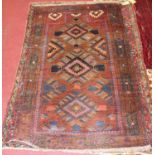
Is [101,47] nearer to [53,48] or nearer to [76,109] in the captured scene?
[53,48]

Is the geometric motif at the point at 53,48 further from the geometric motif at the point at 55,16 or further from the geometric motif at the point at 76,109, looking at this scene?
the geometric motif at the point at 76,109

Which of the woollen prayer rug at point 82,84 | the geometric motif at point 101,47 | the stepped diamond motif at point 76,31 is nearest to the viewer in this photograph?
the woollen prayer rug at point 82,84

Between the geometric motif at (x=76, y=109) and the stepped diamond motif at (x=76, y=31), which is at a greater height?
the stepped diamond motif at (x=76, y=31)

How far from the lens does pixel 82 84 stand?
2.39 metres

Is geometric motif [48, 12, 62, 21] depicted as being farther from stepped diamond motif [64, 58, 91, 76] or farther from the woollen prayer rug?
stepped diamond motif [64, 58, 91, 76]

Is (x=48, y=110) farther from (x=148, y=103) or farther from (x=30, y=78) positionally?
(x=148, y=103)

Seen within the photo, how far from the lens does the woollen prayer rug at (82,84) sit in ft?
6.69

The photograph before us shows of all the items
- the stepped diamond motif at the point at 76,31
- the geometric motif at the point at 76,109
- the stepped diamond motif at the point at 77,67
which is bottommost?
the geometric motif at the point at 76,109

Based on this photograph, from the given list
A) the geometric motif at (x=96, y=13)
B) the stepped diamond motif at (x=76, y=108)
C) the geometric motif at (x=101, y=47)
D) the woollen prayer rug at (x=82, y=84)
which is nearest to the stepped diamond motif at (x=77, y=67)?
the woollen prayer rug at (x=82, y=84)

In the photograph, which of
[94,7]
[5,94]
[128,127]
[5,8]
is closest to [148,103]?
[128,127]

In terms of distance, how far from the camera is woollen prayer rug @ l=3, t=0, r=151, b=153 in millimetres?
2039

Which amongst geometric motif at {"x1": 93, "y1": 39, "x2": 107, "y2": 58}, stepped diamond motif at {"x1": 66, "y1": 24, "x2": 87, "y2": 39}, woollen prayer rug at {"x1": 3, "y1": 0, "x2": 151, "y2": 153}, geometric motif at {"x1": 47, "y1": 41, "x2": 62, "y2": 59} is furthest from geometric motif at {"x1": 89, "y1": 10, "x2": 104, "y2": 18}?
geometric motif at {"x1": 47, "y1": 41, "x2": 62, "y2": 59}

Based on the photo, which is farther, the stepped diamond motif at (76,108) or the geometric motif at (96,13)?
the geometric motif at (96,13)

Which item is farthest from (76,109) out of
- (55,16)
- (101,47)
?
(55,16)
